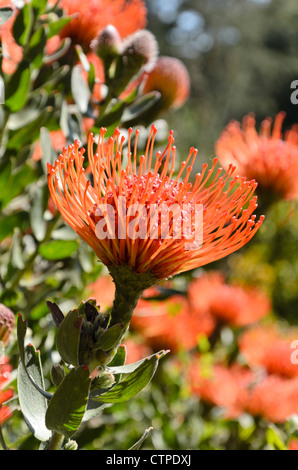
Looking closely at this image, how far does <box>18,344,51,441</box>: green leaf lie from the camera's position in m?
0.50

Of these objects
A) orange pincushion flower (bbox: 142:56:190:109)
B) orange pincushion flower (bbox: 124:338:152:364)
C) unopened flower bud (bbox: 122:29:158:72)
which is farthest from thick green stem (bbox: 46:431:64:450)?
orange pincushion flower (bbox: 142:56:190:109)

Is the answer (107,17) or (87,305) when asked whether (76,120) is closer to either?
(107,17)

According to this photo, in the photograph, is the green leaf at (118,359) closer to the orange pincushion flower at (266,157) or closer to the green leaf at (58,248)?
the green leaf at (58,248)

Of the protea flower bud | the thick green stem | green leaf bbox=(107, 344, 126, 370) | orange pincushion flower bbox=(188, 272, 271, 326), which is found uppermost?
the protea flower bud

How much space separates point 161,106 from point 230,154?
0.61 feet

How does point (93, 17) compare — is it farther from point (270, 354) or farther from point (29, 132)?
point (270, 354)

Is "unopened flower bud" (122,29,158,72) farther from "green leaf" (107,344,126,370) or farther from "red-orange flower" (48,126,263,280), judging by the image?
"green leaf" (107,344,126,370)

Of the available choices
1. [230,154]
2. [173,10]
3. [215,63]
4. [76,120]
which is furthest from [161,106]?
[173,10]

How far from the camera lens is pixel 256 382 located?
130 cm

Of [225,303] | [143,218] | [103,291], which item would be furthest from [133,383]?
[225,303]

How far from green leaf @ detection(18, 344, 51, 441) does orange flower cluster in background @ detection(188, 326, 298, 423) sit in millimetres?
747

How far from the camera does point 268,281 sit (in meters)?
3.91

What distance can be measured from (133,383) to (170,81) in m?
0.91

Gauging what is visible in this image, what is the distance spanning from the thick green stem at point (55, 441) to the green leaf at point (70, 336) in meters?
0.09
